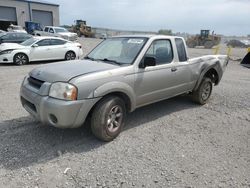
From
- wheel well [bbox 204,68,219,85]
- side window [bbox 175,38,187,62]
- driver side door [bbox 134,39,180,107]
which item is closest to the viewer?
driver side door [bbox 134,39,180,107]

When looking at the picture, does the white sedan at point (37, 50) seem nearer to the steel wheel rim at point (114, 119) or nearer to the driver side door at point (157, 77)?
the driver side door at point (157, 77)

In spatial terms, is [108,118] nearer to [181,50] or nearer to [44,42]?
[181,50]

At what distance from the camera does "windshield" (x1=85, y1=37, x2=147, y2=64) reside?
415 centimetres

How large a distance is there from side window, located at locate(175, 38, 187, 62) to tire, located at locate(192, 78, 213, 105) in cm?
103

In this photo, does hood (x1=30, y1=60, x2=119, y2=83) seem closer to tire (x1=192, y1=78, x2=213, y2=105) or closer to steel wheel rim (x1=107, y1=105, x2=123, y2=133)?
steel wheel rim (x1=107, y1=105, x2=123, y2=133)

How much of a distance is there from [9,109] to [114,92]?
2795 mm

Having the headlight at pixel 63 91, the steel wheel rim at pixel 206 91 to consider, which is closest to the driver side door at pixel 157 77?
the headlight at pixel 63 91

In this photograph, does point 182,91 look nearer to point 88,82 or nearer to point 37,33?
point 88,82

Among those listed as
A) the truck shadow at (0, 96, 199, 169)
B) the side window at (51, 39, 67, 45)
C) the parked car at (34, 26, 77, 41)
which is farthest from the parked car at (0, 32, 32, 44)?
the truck shadow at (0, 96, 199, 169)

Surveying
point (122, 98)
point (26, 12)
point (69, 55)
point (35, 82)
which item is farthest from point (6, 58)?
point (26, 12)

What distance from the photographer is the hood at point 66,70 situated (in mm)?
3369

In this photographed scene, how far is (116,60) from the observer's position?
418 centimetres

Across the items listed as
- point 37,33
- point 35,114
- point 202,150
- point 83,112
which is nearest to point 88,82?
point 83,112

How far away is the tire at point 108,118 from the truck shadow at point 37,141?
0.72 ft
